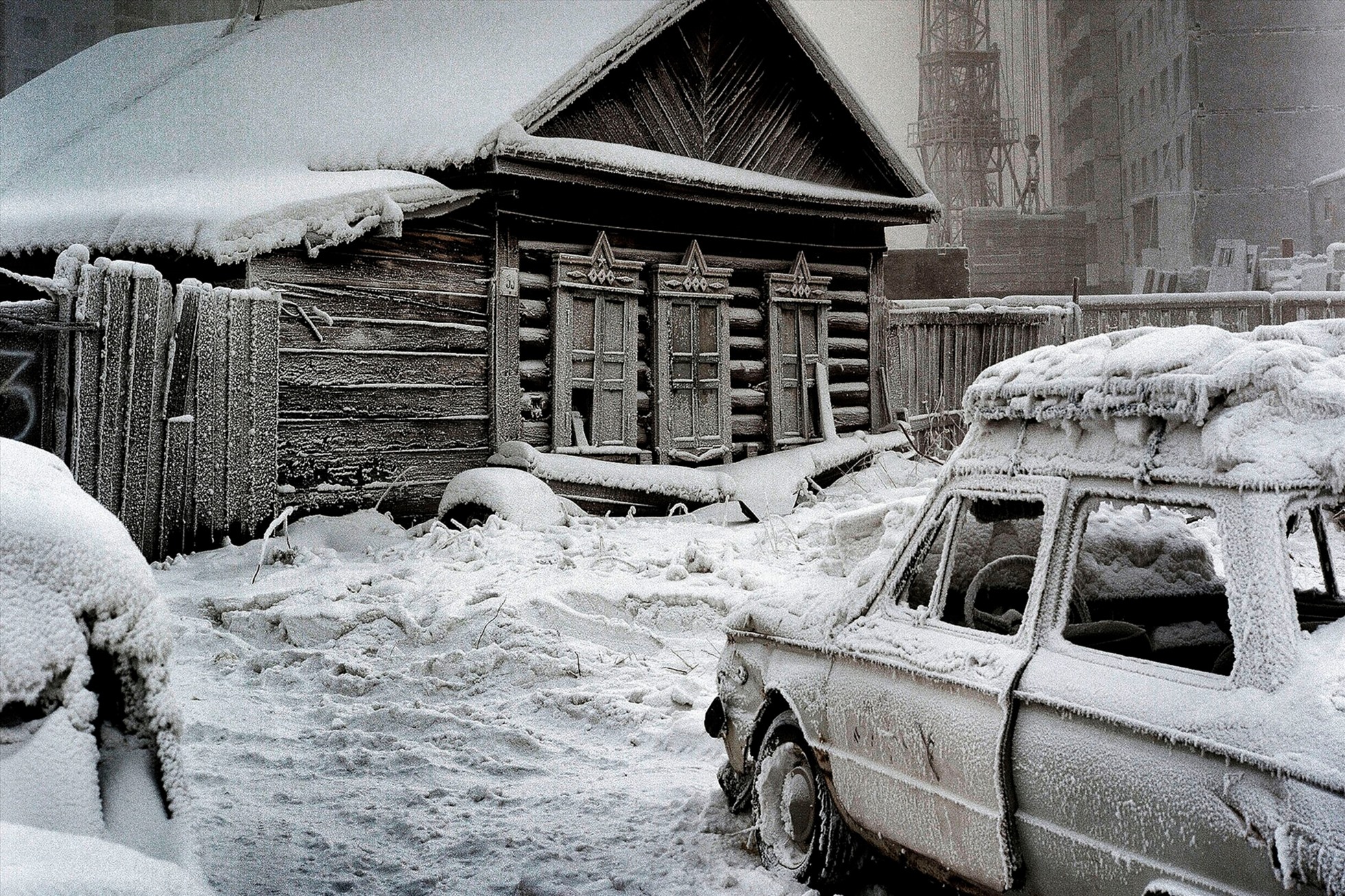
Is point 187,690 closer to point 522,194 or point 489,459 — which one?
point 489,459

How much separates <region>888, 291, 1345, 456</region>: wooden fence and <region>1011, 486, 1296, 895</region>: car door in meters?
12.5

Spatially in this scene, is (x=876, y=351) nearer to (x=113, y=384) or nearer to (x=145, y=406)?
(x=145, y=406)

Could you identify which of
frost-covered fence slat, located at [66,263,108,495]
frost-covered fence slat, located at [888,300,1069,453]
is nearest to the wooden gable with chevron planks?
frost-covered fence slat, located at [888,300,1069,453]

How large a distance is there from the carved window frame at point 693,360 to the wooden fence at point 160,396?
4.65 m

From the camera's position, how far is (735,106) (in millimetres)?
14984

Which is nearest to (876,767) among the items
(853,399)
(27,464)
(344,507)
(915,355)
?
(27,464)

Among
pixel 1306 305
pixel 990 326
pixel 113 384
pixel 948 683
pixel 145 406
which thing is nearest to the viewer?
pixel 948 683

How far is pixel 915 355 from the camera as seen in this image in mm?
17672

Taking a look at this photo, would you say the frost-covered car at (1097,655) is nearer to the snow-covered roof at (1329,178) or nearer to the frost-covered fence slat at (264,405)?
the frost-covered fence slat at (264,405)

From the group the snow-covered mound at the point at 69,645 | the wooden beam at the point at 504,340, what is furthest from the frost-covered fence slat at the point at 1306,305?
the snow-covered mound at the point at 69,645

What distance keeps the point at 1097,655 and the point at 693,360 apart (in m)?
11.1

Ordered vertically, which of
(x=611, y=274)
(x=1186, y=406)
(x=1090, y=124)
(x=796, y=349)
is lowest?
(x=1186, y=406)

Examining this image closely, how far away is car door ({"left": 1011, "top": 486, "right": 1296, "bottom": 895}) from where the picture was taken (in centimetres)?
284

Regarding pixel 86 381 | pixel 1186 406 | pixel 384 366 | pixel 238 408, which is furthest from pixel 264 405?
pixel 1186 406
